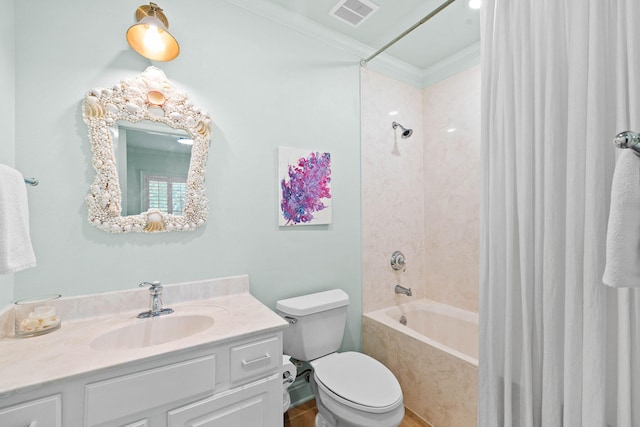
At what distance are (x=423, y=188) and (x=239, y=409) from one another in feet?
7.25

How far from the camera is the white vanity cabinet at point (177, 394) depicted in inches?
Result: 31.9

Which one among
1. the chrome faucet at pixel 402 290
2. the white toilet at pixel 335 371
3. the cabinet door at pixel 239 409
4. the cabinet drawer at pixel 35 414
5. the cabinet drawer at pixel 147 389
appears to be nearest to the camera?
the cabinet drawer at pixel 35 414

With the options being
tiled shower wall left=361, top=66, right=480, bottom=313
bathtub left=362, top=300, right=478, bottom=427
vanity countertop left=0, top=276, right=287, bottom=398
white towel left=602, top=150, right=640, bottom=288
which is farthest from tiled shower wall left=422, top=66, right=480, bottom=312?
vanity countertop left=0, top=276, right=287, bottom=398

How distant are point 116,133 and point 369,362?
5.97 ft

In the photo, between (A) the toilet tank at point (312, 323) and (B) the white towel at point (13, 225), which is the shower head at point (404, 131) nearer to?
(A) the toilet tank at point (312, 323)

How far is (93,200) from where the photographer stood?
1.26 metres

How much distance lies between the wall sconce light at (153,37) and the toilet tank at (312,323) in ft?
4.90

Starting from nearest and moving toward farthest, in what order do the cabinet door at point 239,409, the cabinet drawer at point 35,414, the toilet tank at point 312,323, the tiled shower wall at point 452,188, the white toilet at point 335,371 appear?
the cabinet drawer at point 35,414 < the cabinet door at point 239,409 < the white toilet at point 335,371 < the toilet tank at point 312,323 < the tiled shower wall at point 452,188

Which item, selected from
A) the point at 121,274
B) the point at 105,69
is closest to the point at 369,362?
the point at 121,274

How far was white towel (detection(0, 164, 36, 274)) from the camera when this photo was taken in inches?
33.7

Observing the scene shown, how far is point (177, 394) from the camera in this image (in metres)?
0.97

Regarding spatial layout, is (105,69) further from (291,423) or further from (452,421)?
(452,421)

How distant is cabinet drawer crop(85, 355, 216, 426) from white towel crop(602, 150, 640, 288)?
125 centimetres

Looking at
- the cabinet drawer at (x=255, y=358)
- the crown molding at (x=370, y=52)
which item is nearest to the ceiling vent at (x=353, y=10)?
the crown molding at (x=370, y=52)
